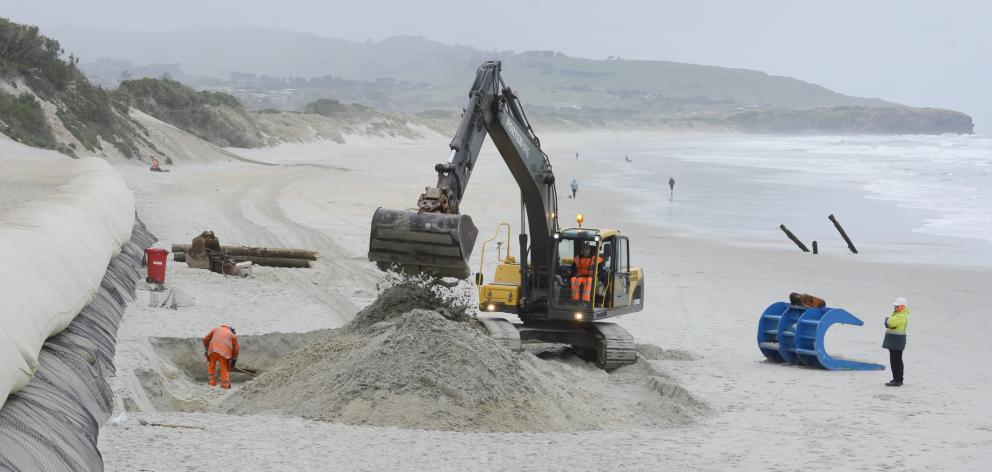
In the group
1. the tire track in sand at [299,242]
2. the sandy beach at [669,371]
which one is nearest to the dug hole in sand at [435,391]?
the sandy beach at [669,371]

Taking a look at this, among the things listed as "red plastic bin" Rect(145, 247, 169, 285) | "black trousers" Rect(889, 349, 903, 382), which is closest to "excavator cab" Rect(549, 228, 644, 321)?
"black trousers" Rect(889, 349, 903, 382)

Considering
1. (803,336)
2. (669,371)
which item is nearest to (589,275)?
(669,371)

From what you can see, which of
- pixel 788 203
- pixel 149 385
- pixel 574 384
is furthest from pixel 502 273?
pixel 788 203

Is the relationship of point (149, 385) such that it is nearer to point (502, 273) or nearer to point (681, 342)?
point (502, 273)

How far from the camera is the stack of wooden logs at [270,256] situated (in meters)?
22.7

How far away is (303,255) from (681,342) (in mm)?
8577

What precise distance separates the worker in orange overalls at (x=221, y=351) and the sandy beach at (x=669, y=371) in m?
0.31

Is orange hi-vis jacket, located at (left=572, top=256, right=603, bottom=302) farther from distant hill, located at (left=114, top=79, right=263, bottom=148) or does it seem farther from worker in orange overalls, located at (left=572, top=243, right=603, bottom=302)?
distant hill, located at (left=114, top=79, right=263, bottom=148)

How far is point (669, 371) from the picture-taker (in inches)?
589

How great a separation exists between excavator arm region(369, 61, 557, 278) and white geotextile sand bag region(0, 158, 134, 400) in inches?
133

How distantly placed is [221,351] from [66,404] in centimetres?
449

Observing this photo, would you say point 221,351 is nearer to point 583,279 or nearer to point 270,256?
point 583,279

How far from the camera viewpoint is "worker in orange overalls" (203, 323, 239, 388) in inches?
545

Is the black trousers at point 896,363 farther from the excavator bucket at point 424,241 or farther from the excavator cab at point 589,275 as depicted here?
the excavator bucket at point 424,241
